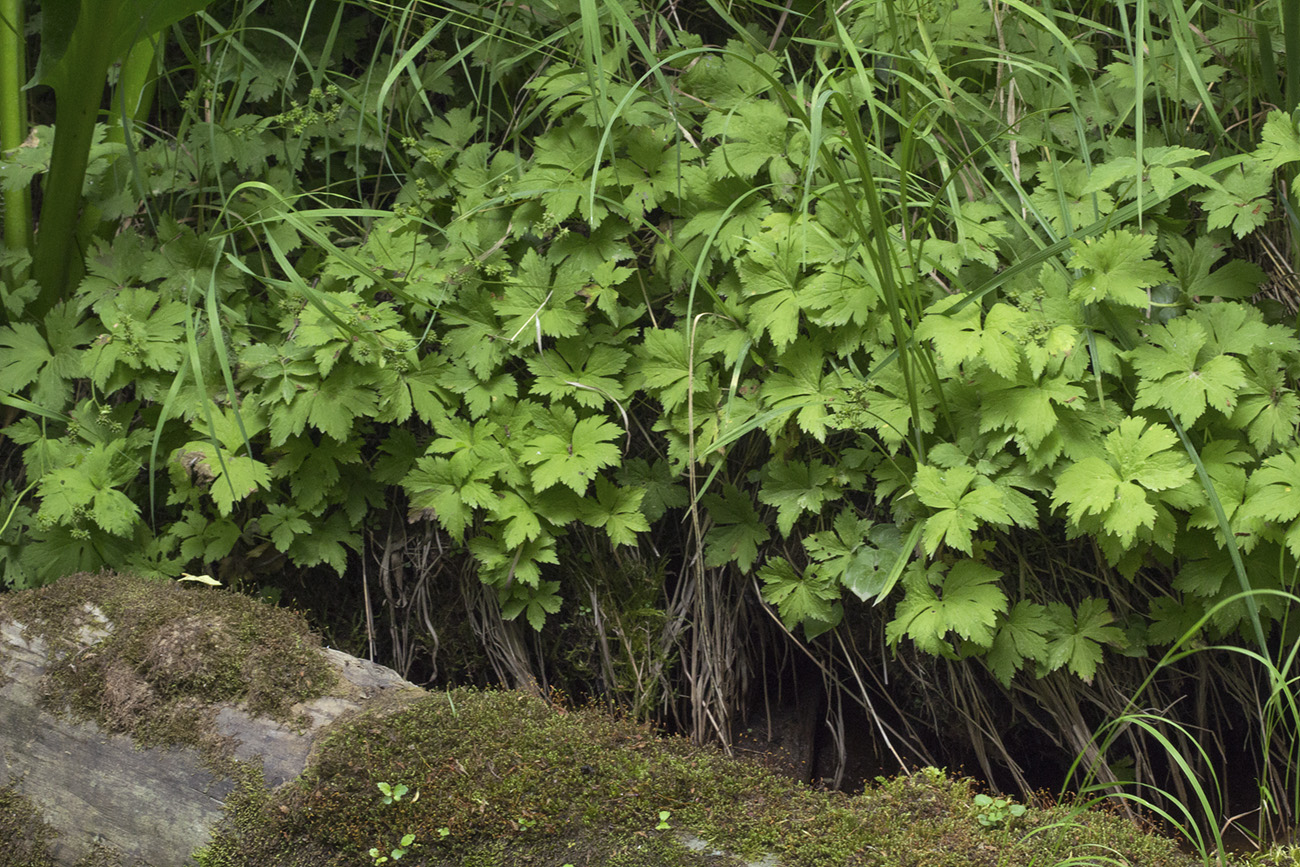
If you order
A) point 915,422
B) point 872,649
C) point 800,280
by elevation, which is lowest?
point 872,649

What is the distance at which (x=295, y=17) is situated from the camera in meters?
2.94

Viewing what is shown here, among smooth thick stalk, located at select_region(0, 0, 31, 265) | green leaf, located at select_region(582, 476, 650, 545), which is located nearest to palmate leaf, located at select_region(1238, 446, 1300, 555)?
green leaf, located at select_region(582, 476, 650, 545)

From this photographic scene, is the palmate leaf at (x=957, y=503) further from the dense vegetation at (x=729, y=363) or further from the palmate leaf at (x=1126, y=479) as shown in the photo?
the palmate leaf at (x=1126, y=479)

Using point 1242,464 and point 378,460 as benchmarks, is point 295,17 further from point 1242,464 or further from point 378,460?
point 1242,464

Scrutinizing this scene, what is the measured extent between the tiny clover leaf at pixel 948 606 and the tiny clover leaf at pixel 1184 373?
496mm

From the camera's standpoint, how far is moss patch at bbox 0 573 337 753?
2.06m

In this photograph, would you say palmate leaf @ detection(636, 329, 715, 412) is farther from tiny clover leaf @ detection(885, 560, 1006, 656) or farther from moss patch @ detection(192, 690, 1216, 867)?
moss patch @ detection(192, 690, 1216, 867)

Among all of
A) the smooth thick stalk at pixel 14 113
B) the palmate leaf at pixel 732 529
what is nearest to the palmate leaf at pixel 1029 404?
the palmate leaf at pixel 732 529

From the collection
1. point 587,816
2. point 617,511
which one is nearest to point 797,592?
point 617,511

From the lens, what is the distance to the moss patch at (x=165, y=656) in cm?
206

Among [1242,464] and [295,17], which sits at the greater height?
[295,17]

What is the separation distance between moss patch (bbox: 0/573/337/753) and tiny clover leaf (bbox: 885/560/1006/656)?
127 cm

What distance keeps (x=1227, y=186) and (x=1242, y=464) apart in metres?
0.63

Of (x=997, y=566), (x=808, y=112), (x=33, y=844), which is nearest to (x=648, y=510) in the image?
(x=997, y=566)
